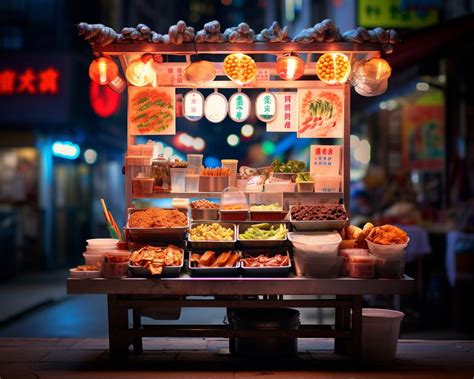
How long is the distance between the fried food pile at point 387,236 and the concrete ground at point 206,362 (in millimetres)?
1454

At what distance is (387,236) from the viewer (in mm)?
8016

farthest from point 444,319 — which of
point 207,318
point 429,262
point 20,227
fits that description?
point 20,227

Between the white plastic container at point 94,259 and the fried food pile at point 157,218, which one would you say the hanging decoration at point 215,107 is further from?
the white plastic container at point 94,259

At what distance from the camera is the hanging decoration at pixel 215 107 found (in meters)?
9.09

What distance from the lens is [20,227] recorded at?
2167 cm

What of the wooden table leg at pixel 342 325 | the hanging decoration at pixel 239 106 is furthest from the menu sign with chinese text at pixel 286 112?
the wooden table leg at pixel 342 325

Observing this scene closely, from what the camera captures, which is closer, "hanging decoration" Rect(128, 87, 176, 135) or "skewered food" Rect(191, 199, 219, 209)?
"skewered food" Rect(191, 199, 219, 209)

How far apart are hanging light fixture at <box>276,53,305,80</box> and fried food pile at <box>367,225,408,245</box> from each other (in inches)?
85.8

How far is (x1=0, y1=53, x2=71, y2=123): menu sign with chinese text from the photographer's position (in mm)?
21359

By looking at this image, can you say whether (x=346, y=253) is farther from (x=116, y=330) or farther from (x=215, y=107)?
(x=116, y=330)

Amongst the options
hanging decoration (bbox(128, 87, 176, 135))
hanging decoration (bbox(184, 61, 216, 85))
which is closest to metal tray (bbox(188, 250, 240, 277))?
hanging decoration (bbox(128, 87, 176, 135))

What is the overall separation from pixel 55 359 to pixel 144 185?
2399mm

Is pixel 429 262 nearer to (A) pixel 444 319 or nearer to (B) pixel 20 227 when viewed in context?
(A) pixel 444 319

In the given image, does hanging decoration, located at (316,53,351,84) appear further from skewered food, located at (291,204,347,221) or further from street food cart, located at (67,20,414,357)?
skewered food, located at (291,204,347,221)
